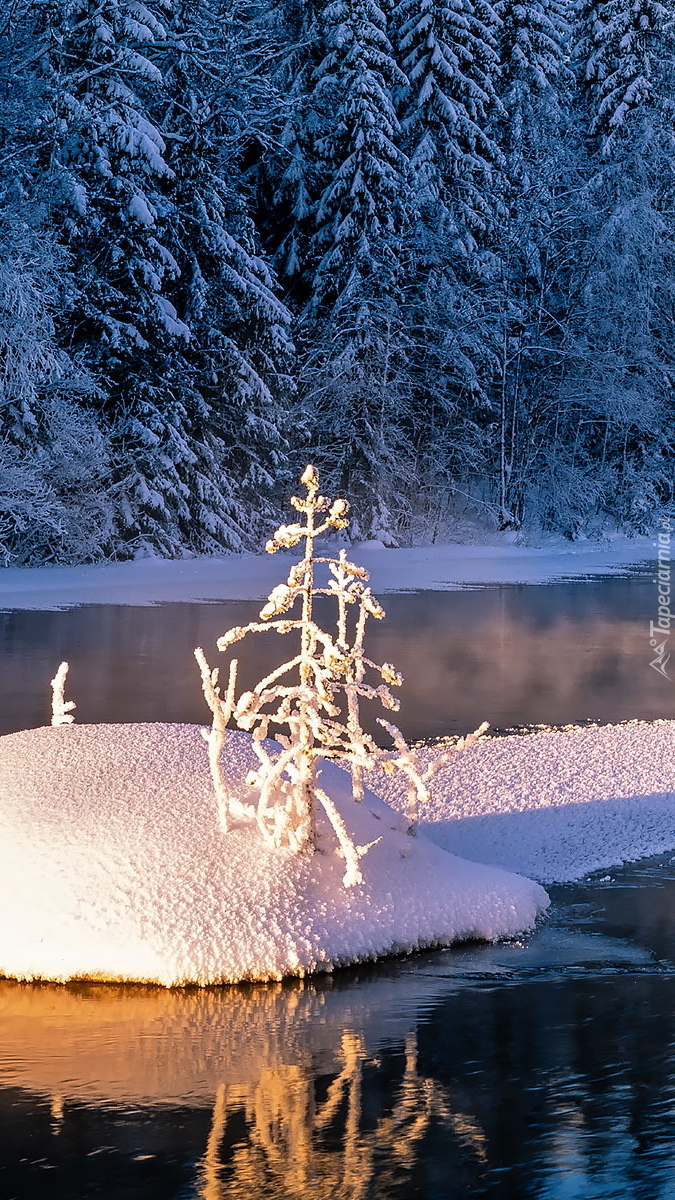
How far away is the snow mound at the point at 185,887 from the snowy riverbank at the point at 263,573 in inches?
658

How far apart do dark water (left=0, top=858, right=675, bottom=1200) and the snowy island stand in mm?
164

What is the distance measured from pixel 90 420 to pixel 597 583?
999cm

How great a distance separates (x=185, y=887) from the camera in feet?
24.9

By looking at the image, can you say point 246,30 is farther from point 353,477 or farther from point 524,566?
point 524,566

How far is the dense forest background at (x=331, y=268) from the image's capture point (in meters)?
32.3

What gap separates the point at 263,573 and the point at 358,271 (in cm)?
1170

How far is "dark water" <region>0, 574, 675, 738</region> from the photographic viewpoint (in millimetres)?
14797

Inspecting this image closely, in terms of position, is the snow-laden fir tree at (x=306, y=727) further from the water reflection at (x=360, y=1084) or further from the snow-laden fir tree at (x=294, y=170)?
the snow-laden fir tree at (x=294, y=170)

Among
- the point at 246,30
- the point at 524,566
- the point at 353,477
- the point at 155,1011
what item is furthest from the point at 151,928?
the point at 246,30

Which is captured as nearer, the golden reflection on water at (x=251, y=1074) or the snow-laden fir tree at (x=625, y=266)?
the golden reflection on water at (x=251, y=1074)

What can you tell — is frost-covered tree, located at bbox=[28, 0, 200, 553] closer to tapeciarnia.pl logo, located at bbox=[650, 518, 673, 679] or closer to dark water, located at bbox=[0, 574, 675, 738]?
dark water, located at bbox=[0, 574, 675, 738]

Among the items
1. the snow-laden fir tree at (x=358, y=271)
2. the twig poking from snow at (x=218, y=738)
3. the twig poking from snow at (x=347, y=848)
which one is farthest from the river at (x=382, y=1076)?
the snow-laden fir tree at (x=358, y=271)

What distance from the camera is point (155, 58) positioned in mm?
36875

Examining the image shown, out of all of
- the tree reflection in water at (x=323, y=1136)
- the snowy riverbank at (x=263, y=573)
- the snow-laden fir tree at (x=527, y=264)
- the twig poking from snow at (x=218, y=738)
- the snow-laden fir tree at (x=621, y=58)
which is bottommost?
the tree reflection in water at (x=323, y=1136)
